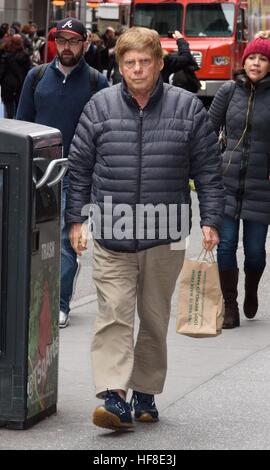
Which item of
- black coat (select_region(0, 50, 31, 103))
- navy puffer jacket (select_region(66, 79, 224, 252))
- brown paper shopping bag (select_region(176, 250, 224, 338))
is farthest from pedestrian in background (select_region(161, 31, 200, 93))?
navy puffer jacket (select_region(66, 79, 224, 252))

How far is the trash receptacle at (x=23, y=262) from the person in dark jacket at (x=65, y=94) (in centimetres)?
259

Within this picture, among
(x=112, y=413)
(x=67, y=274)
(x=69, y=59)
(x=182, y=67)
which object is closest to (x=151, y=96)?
(x=112, y=413)

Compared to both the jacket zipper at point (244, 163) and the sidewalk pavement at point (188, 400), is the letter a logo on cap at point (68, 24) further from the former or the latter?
the sidewalk pavement at point (188, 400)

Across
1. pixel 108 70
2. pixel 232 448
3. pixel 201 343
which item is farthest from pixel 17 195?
pixel 108 70

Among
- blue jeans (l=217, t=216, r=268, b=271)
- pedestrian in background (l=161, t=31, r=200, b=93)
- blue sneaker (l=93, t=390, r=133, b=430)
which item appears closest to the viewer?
blue sneaker (l=93, t=390, r=133, b=430)

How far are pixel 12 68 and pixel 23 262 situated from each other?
776 inches

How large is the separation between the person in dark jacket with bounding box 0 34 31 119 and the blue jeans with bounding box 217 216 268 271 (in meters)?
16.5

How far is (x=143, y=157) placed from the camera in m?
5.96

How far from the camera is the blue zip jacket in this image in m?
8.72

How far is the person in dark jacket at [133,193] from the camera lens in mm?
5961

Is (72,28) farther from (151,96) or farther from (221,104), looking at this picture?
(151,96)

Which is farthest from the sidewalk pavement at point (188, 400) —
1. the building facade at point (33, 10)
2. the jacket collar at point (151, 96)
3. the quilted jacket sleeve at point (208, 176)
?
the building facade at point (33, 10)

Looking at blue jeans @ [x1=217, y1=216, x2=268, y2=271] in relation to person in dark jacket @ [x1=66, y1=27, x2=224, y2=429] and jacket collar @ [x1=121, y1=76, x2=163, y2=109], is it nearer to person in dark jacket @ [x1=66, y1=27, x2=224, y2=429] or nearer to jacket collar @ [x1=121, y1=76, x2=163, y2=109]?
person in dark jacket @ [x1=66, y1=27, x2=224, y2=429]

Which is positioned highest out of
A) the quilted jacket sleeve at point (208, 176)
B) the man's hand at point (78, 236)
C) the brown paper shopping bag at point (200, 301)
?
the quilted jacket sleeve at point (208, 176)
